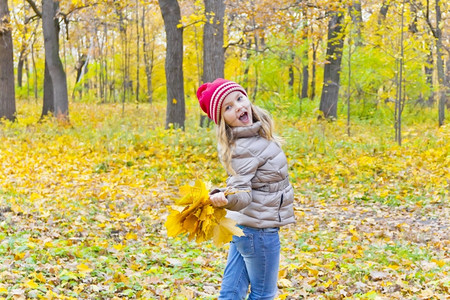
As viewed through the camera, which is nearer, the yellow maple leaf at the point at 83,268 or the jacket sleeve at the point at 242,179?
the jacket sleeve at the point at 242,179

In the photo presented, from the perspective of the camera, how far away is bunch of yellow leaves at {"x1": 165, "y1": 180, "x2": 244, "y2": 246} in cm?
264

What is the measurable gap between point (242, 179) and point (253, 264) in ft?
1.73

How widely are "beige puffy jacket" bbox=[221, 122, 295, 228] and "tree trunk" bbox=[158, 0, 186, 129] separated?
9.68 m

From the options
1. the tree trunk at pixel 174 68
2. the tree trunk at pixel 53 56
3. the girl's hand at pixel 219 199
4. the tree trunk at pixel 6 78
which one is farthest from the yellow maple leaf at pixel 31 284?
the tree trunk at pixel 6 78

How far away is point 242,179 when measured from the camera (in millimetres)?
2676

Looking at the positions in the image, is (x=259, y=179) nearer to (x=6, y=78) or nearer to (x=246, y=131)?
(x=246, y=131)

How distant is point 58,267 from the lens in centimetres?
445

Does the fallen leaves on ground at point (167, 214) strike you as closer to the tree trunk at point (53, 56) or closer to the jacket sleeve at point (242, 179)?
the jacket sleeve at point (242, 179)

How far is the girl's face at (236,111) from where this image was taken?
9.48 feet

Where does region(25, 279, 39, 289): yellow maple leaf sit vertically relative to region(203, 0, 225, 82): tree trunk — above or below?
below

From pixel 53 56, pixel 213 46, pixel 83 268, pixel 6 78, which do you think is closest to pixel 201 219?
pixel 83 268

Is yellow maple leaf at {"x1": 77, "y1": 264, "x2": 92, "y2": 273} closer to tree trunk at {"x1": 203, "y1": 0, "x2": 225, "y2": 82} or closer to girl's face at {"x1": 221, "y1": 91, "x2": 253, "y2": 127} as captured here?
girl's face at {"x1": 221, "y1": 91, "x2": 253, "y2": 127}

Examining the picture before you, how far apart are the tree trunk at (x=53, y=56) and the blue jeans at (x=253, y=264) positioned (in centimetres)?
1260

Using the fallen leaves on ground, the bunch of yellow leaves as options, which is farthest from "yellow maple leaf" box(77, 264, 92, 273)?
the bunch of yellow leaves
